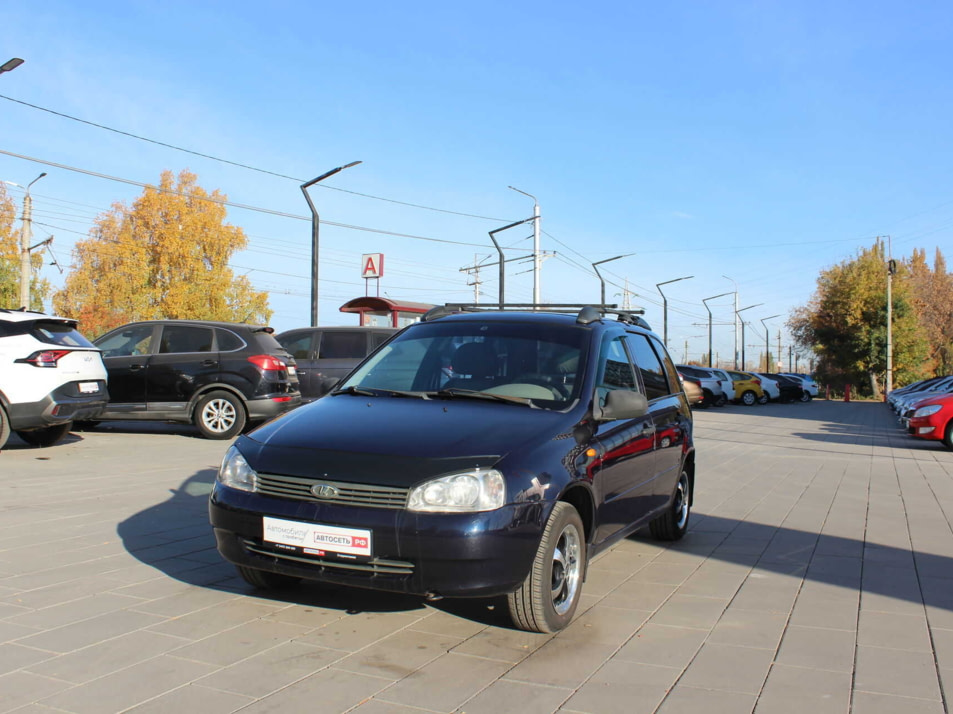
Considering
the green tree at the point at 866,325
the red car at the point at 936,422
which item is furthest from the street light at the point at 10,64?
the green tree at the point at 866,325

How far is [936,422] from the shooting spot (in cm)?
1553

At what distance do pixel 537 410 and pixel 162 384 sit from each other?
30.7 feet

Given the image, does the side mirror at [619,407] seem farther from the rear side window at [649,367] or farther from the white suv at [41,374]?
the white suv at [41,374]

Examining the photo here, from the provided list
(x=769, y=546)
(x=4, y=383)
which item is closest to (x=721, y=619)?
(x=769, y=546)

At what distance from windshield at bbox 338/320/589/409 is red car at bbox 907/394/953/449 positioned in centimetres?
1295

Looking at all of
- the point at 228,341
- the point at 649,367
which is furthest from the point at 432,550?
the point at 228,341

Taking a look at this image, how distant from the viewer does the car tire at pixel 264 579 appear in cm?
455

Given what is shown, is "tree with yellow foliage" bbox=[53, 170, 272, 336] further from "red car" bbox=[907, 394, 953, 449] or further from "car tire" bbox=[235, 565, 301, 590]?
"car tire" bbox=[235, 565, 301, 590]

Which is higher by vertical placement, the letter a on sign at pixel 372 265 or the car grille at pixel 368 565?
the letter a on sign at pixel 372 265

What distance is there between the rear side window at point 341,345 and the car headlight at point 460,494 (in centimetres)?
1179

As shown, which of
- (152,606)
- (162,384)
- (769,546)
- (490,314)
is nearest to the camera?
(152,606)

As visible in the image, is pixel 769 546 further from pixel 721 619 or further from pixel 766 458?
pixel 766 458

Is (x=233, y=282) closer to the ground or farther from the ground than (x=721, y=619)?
farther from the ground

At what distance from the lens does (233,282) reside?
1987 inches
